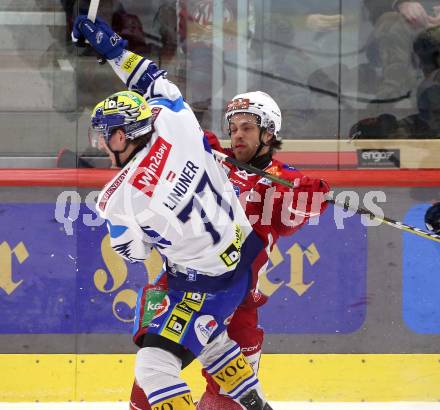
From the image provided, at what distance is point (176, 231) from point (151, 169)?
21 cm

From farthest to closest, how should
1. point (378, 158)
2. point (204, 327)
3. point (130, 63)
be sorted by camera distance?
point (378, 158) < point (130, 63) < point (204, 327)

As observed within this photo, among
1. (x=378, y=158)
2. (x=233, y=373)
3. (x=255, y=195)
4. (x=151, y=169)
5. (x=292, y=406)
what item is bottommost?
(x=292, y=406)

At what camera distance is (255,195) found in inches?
156

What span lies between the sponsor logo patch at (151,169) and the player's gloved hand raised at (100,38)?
54 centimetres

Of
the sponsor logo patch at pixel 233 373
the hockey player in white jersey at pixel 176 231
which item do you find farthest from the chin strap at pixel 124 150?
the sponsor logo patch at pixel 233 373

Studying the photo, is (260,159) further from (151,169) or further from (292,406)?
(292,406)

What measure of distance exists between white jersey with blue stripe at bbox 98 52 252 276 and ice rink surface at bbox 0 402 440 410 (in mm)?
1153

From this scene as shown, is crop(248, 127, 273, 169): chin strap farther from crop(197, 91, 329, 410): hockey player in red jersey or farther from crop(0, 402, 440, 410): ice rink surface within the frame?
crop(0, 402, 440, 410): ice rink surface

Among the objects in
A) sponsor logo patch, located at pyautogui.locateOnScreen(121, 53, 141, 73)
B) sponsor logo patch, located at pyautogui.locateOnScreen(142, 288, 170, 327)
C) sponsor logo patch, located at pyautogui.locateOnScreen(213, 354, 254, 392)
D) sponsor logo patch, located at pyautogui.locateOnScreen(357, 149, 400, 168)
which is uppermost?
sponsor logo patch, located at pyautogui.locateOnScreen(121, 53, 141, 73)

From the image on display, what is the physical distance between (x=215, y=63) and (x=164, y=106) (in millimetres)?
1158

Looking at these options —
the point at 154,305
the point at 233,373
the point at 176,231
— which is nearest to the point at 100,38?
the point at 176,231

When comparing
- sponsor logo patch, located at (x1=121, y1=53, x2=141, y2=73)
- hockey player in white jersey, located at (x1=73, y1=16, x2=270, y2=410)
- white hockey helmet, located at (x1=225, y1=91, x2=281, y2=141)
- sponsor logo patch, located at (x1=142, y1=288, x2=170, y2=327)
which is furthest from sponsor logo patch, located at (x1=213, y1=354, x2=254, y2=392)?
sponsor logo patch, located at (x1=121, y1=53, x2=141, y2=73)

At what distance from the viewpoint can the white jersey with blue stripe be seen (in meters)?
3.49

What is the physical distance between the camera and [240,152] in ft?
13.1
